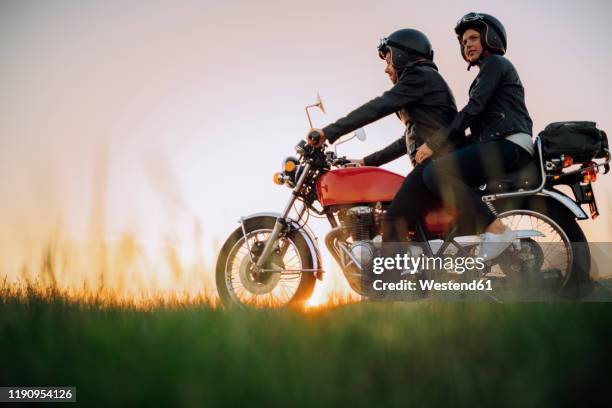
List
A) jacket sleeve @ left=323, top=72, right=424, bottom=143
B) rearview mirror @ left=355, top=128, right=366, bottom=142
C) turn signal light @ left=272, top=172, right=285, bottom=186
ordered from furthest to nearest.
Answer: turn signal light @ left=272, top=172, right=285, bottom=186
rearview mirror @ left=355, top=128, right=366, bottom=142
jacket sleeve @ left=323, top=72, right=424, bottom=143

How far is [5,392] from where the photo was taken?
257cm

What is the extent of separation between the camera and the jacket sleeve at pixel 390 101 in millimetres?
4742

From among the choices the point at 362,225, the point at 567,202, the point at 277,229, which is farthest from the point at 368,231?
the point at 567,202

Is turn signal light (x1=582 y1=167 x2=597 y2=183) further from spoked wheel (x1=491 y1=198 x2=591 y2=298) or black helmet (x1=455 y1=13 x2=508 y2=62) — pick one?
black helmet (x1=455 y1=13 x2=508 y2=62)

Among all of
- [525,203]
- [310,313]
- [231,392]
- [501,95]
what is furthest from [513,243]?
[231,392]

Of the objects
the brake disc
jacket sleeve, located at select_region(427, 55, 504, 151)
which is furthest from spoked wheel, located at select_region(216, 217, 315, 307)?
jacket sleeve, located at select_region(427, 55, 504, 151)

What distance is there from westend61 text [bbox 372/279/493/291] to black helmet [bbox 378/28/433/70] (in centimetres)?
191

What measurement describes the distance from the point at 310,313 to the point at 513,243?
1743mm

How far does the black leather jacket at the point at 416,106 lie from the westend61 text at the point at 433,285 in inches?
43.6

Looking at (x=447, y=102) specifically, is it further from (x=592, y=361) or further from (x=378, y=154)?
(x=592, y=361)

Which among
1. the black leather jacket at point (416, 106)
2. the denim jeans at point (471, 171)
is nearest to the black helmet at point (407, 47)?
the black leather jacket at point (416, 106)

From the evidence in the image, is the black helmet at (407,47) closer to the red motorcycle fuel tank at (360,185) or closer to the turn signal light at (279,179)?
the red motorcycle fuel tank at (360,185)

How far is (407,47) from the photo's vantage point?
16.2 ft

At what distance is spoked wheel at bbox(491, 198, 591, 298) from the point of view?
441cm
